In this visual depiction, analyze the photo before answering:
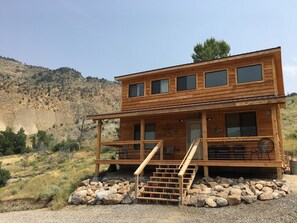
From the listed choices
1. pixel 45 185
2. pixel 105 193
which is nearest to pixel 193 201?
pixel 105 193

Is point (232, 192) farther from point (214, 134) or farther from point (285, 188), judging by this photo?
point (214, 134)

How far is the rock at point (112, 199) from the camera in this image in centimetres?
1119

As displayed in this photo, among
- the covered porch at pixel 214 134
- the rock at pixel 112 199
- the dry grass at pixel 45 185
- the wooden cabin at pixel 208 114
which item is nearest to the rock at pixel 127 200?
the rock at pixel 112 199

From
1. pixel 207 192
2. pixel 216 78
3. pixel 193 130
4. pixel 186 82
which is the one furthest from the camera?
pixel 186 82

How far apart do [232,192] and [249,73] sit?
21.9 feet

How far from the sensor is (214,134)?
555 inches

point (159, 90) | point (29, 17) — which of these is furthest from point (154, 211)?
point (29, 17)

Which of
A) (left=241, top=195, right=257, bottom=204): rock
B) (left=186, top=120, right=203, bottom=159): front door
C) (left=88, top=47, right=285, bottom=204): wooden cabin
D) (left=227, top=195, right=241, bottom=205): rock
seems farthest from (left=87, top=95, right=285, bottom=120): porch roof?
(left=227, top=195, right=241, bottom=205): rock

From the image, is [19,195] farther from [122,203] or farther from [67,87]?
[67,87]

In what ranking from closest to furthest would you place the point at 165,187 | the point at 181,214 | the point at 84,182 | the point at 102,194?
the point at 181,214
the point at 165,187
the point at 102,194
the point at 84,182

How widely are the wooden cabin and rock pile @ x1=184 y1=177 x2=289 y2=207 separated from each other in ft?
2.92

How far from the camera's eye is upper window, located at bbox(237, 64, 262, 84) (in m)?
13.7

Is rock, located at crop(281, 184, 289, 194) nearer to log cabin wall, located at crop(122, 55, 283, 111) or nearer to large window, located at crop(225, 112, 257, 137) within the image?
large window, located at crop(225, 112, 257, 137)

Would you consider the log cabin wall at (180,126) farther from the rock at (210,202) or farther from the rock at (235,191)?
the rock at (210,202)
